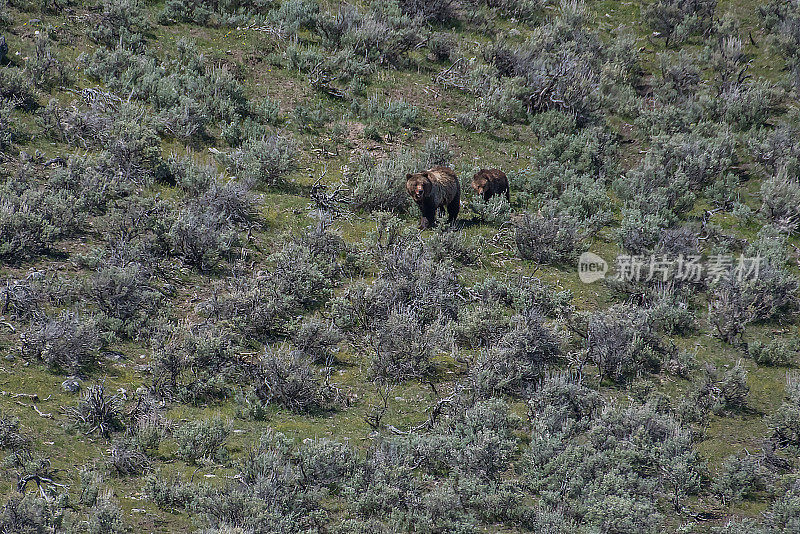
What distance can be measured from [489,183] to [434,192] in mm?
1404

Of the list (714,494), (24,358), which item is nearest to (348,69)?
(24,358)

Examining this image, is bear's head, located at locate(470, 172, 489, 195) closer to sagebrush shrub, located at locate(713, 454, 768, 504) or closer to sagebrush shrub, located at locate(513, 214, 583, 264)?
sagebrush shrub, located at locate(513, 214, 583, 264)

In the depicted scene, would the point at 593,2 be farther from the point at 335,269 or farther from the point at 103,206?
the point at 103,206

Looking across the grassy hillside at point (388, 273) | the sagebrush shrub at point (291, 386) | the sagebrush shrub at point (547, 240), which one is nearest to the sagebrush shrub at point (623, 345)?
the grassy hillside at point (388, 273)

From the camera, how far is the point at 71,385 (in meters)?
8.92

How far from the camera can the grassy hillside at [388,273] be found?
8273 mm

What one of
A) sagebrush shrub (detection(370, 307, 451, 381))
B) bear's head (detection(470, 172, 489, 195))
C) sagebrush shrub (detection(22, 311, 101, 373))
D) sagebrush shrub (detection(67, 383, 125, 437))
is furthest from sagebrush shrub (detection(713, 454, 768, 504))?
sagebrush shrub (detection(22, 311, 101, 373))

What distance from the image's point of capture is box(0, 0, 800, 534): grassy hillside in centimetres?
827

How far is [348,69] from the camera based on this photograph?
17.2 meters

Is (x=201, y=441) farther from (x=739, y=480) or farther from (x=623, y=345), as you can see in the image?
(x=739, y=480)

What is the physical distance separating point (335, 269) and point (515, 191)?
15.1ft

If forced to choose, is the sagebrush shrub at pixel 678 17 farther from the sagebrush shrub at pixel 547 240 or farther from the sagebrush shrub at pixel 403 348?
the sagebrush shrub at pixel 403 348

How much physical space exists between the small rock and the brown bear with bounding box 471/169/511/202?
7596 mm

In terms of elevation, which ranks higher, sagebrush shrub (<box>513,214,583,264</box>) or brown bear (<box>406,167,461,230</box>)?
brown bear (<box>406,167,461,230</box>)
